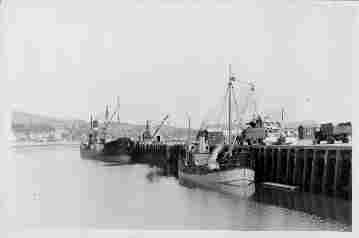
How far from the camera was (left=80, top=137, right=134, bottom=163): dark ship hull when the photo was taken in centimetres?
344

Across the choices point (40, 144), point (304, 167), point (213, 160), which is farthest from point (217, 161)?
point (40, 144)

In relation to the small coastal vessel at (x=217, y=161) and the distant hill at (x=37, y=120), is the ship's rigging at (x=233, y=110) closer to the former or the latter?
the small coastal vessel at (x=217, y=161)

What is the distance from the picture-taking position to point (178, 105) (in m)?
3.42

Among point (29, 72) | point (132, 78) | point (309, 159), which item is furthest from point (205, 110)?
point (29, 72)

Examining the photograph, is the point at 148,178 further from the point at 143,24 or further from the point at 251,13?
the point at 251,13

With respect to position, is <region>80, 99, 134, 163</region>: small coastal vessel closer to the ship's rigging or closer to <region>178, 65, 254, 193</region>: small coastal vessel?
<region>178, 65, 254, 193</region>: small coastal vessel

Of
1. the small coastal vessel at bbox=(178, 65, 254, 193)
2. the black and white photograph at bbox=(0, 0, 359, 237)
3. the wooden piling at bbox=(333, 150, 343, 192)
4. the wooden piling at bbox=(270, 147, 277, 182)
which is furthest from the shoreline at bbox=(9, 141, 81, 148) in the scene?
the wooden piling at bbox=(333, 150, 343, 192)

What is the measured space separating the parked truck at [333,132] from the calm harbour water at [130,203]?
0.43 m

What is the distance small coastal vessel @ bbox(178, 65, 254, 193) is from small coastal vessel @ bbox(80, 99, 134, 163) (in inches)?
16.7

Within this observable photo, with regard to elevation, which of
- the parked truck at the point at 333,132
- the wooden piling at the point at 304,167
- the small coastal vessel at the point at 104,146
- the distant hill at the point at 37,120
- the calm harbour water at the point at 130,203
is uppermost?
the distant hill at the point at 37,120

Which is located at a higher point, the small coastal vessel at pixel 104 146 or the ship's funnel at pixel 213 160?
the small coastal vessel at pixel 104 146

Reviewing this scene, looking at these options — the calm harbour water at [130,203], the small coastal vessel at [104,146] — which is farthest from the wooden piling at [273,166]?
the small coastal vessel at [104,146]

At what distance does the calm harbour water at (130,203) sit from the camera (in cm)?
325

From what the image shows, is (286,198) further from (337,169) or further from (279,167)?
(337,169)
